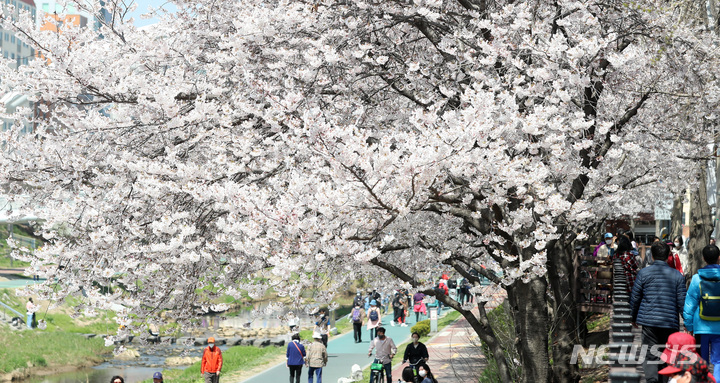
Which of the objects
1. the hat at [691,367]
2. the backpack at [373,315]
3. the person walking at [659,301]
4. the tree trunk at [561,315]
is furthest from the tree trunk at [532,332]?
the backpack at [373,315]

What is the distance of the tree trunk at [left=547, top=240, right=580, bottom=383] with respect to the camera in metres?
11.7

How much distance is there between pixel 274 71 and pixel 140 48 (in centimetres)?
215

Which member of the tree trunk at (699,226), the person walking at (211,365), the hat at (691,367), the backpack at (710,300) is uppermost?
the tree trunk at (699,226)

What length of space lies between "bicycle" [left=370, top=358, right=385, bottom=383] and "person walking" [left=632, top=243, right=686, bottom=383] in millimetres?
7789

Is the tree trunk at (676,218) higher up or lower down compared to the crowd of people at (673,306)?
higher up

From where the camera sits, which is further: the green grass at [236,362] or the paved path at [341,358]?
the green grass at [236,362]

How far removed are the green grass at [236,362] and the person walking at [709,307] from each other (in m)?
15.0

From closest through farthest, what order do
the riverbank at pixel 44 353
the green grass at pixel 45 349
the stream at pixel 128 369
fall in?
the stream at pixel 128 369 < the riverbank at pixel 44 353 < the green grass at pixel 45 349

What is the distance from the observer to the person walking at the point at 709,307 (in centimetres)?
654

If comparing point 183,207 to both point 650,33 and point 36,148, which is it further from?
point 650,33

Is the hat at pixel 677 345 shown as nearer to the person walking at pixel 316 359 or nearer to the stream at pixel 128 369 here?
the person walking at pixel 316 359

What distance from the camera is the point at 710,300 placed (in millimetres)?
6586

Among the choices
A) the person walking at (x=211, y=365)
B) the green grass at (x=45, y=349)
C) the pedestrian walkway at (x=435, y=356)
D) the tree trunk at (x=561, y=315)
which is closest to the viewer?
the tree trunk at (x=561, y=315)

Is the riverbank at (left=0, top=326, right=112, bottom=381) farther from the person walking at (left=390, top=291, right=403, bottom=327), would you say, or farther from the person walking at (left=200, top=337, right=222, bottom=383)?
the person walking at (left=200, top=337, right=222, bottom=383)
